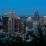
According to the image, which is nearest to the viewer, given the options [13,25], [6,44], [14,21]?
[6,44]

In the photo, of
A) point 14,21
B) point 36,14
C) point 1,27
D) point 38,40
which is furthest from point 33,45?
point 14,21

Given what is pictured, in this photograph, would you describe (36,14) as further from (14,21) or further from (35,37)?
(35,37)

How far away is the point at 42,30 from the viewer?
7.55 ft

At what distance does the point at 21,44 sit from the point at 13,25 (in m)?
6.05

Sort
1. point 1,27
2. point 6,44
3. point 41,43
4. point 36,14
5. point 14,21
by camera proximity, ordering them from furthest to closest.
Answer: point 14,21, point 1,27, point 36,14, point 6,44, point 41,43

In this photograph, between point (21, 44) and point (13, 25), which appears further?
point (13, 25)

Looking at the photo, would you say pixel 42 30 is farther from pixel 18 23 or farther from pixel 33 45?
pixel 18 23

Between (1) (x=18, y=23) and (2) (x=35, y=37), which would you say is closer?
(2) (x=35, y=37)

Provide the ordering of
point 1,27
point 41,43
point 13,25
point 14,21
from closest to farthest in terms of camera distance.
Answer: point 41,43 < point 1,27 < point 13,25 < point 14,21

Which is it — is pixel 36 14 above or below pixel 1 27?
above

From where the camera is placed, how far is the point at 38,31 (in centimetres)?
236

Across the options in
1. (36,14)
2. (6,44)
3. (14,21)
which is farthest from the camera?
(14,21)

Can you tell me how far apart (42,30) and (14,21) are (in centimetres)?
697

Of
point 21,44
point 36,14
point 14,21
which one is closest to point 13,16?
point 14,21
